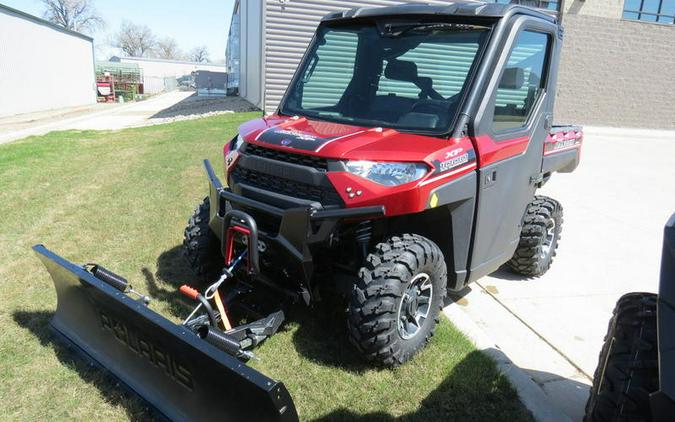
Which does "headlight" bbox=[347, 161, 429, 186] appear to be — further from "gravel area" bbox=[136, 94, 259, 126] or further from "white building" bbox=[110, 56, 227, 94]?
"white building" bbox=[110, 56, 227, 94]

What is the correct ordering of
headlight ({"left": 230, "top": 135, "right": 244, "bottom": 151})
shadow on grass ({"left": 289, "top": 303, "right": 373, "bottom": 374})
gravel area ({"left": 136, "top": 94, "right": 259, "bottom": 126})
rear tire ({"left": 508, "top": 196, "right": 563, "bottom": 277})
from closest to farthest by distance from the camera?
shadow on grass ({"left": 289, "top": 303, "right": 373, "bottom": 374})
headlight ({"left": 230, "top": 135, "right": 244, "bottom": 151})
rear tire ({"left": 508, "top": 196, "right": 563, "bottom": 277})
gravel area ({"left": 136, "top": 94, "right": 259, "bottom": 126})

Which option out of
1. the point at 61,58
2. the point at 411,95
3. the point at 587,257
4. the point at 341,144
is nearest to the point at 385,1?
the point at 587,257

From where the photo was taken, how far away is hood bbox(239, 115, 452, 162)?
3021 mm

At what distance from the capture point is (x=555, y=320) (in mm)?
4215

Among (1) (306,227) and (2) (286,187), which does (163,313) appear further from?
(1) (306,227)

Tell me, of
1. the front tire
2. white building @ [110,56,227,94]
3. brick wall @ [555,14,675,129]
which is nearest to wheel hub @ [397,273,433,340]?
the front tire

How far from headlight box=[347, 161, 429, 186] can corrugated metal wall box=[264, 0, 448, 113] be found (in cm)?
1141

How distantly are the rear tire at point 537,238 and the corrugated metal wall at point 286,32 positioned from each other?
10161 millimetres

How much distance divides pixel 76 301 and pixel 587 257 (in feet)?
16.6

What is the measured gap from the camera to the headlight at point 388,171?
9.83ft

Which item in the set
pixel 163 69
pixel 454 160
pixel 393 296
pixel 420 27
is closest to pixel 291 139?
pixel 454 160

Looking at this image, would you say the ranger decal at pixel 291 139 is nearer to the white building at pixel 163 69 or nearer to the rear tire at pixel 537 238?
the rear tire at pixel 537 238

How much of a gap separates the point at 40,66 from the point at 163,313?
27282 mm

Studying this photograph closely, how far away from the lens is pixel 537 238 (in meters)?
4.65
